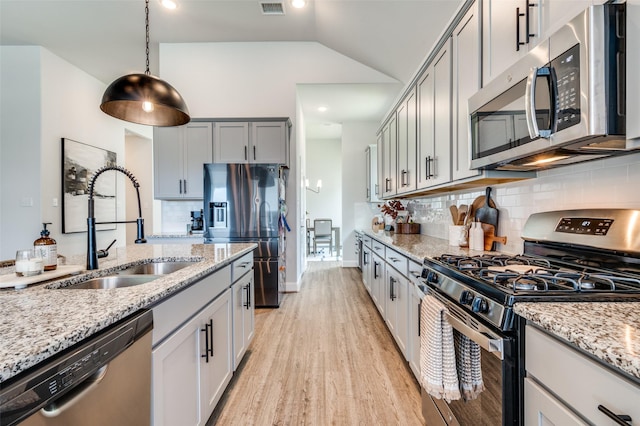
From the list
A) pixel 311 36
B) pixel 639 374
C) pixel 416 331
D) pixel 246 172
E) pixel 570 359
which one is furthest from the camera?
pixel 311 36

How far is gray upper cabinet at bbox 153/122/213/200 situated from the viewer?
13.1ft

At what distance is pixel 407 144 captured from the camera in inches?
126

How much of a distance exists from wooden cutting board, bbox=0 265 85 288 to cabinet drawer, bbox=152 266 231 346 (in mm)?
483

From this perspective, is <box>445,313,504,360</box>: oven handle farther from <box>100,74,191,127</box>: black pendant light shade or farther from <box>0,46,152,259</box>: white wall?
<box>0,46,152,259</box>: white wall

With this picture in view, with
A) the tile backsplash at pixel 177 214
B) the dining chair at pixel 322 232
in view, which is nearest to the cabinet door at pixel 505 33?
the tile backsplash at pixel 177 214

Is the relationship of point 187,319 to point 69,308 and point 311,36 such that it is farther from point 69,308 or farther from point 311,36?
point 311,36

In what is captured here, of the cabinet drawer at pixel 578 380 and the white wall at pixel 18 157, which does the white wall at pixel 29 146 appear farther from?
the cabinet drawer at pixel 578 380

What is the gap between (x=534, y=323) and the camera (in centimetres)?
85

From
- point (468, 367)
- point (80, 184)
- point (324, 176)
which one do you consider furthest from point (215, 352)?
point (324, 176)

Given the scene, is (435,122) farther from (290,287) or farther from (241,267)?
(290,287)

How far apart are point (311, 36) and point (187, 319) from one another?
396 cm

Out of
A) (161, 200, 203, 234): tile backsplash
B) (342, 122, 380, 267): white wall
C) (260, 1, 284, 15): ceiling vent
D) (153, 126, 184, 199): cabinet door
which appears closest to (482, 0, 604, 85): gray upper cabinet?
(260, 1, 284, 15): ceiling vent

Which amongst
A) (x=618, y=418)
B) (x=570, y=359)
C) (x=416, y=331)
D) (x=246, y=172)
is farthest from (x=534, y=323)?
(x=246, y=172)

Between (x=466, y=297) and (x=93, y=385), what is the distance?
118cm
